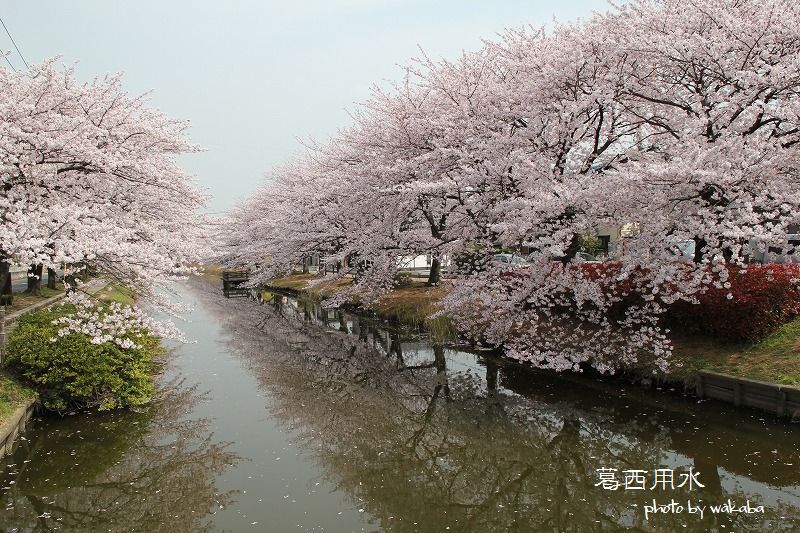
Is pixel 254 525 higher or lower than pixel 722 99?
lower

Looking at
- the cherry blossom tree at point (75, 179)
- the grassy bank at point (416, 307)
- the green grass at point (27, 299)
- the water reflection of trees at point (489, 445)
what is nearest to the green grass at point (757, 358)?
the water reflection of trees at point (489, 445)

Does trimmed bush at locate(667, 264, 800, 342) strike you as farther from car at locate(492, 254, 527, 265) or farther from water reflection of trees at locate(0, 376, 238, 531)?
water reflection of trees at locate(0, 376, 238, 531)

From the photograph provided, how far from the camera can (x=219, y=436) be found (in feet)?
36.4

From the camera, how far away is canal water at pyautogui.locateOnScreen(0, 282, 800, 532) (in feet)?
25.5

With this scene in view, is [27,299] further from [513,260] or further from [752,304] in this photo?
[752,304]

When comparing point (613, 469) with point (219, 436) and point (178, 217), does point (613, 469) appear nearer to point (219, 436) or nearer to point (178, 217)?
point (219, 436)

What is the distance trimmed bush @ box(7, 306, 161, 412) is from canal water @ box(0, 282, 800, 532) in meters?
0.42

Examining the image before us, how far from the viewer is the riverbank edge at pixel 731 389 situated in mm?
10336

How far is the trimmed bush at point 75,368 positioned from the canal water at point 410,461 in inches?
16.7

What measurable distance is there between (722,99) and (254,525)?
11.9 metres

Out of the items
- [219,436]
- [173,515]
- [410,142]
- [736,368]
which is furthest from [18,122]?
[736,368]

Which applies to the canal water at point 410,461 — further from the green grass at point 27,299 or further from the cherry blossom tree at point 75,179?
the green grass at point 27,299

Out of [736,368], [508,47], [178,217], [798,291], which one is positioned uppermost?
[508,47]

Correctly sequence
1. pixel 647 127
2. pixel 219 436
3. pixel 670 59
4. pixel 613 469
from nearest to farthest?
pixel 613 469, pixel 219 436, pixel 670 59, pixel 647 127
